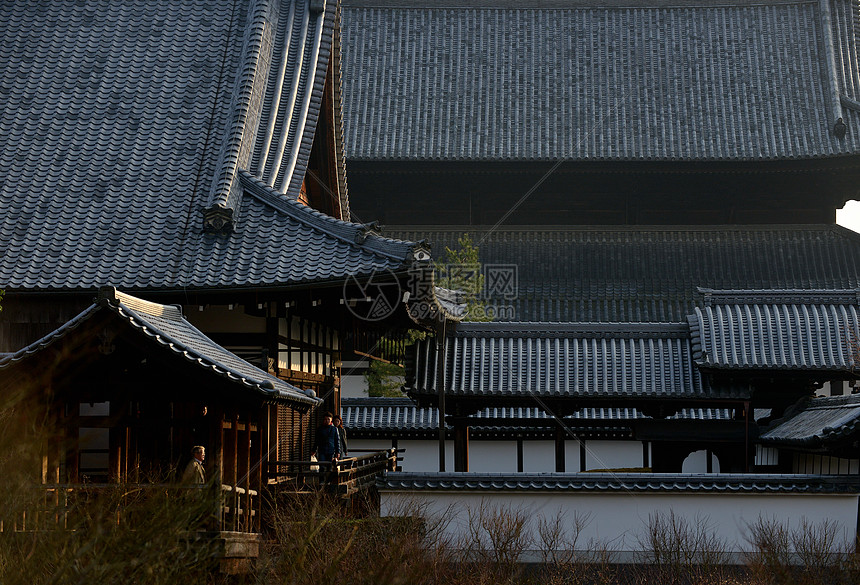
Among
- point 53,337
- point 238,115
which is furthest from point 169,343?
point 238,115

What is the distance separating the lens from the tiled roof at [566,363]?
15695 millimetres

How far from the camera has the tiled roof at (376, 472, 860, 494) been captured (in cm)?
1302

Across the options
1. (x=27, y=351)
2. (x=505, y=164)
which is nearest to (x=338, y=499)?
(x=27, y=351)

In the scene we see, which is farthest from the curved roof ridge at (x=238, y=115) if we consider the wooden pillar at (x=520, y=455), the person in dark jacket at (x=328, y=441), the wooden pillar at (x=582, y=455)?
the wooden pillar at (x=520, y=455)

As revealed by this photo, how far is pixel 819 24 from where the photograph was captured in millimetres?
31719

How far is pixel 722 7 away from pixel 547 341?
20643mm

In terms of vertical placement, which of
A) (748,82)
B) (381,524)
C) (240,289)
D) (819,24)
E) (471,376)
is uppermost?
(819,24)

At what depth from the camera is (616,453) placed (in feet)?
76.3

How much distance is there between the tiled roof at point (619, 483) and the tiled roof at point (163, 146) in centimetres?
288

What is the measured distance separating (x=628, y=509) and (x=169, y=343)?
21.3 ft

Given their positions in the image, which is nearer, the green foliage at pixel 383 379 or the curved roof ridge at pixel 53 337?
the curved roof ridge at pixel 53 337

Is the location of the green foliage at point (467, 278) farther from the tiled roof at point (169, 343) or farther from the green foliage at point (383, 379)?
the tiled roof at point (169, 343)

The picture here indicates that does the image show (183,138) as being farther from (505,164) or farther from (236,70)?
(505,164)

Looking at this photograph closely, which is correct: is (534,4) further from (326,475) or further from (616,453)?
(326,475)
